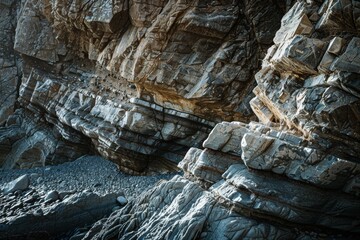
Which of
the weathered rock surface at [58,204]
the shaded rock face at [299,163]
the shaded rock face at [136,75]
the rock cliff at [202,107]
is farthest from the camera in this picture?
the shaded rock face at [136,75]

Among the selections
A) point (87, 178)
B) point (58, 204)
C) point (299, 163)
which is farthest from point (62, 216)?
point (299, 163)

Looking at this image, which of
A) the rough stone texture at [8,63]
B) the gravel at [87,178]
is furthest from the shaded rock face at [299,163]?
the rough stone texture at [8,63]

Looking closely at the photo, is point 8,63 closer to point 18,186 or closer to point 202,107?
point 18,186

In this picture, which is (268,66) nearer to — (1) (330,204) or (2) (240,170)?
(2) (240,170)

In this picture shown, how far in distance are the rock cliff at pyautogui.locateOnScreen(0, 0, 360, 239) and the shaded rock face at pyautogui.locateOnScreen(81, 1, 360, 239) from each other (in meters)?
0.03

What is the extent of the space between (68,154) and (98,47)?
6.86 meters

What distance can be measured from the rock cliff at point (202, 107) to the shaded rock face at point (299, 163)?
0.03 m

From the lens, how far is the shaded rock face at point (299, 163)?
25.1 feet

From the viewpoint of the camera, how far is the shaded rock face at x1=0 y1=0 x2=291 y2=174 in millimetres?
14812

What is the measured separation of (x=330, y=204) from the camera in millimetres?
7691

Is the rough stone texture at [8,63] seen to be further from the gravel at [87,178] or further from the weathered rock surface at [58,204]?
the weathered rock surface at [58,204]

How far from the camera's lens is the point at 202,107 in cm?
1598

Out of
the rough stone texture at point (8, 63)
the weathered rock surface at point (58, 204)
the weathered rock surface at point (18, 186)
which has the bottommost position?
→ the weathered rock surface at point (18, 186)

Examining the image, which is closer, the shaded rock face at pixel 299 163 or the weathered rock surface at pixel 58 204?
the shaded rock face at pixel 299 163
